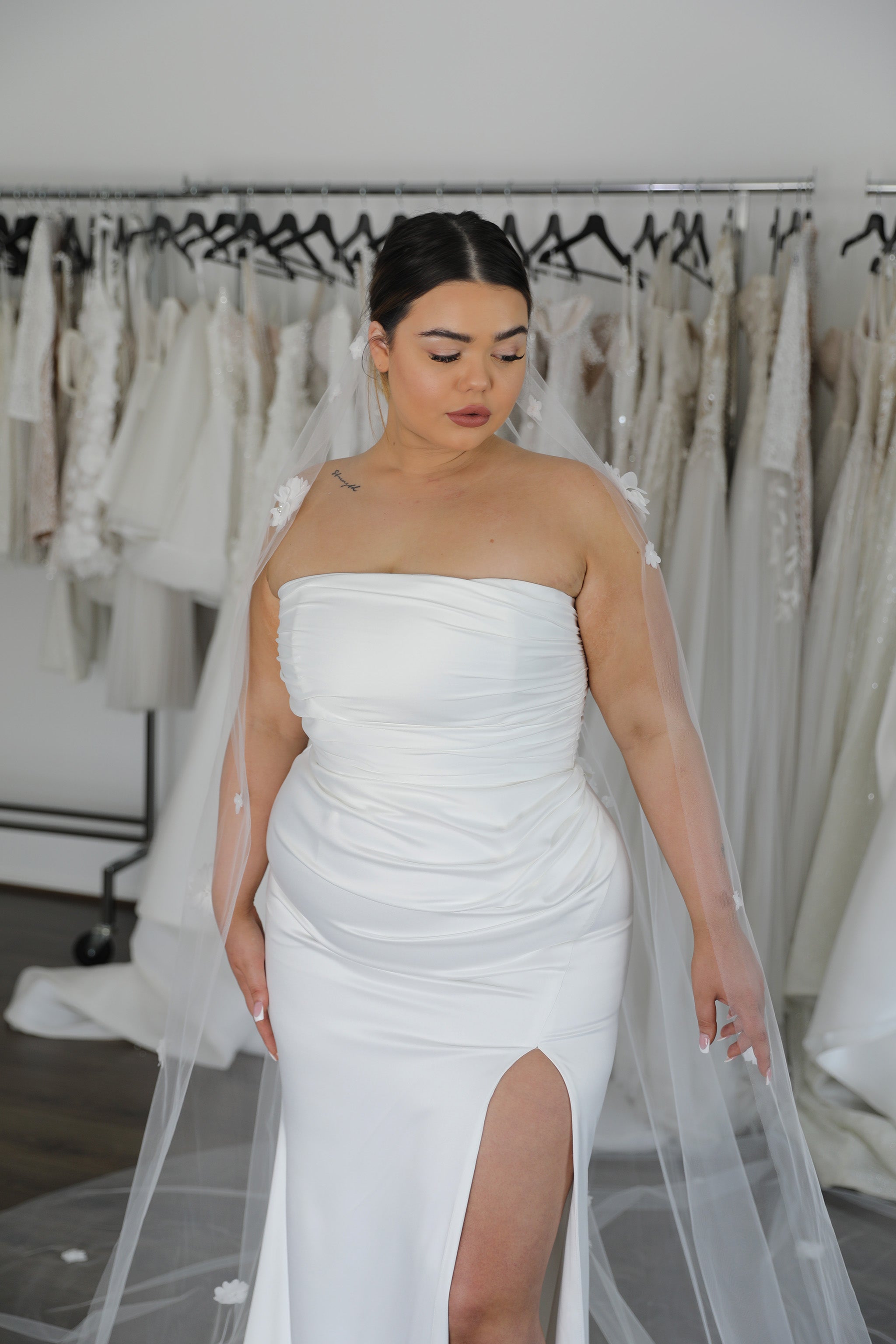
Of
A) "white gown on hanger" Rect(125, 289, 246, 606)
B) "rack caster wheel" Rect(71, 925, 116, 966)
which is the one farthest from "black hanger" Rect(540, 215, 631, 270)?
"rack caster wheel" Rect(71, 925, 116, 966)

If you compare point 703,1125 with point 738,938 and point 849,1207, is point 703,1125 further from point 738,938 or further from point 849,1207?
point 849,1207

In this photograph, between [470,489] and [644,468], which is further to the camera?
[644,468]

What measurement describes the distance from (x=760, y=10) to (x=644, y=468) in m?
1.47

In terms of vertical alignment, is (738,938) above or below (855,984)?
above

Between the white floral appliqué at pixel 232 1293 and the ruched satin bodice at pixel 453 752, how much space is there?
0.83 meters

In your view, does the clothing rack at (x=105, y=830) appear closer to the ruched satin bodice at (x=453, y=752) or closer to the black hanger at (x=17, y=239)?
the black hanger at (x=17, y=239)

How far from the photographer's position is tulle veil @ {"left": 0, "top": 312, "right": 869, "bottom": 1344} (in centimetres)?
163

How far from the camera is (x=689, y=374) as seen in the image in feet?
10.1

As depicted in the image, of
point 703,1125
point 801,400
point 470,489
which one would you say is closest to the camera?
point 470,489

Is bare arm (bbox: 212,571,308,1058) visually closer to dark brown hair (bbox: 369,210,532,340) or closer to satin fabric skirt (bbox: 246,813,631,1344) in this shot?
satin fabric skirt (bbox: 246,813,631,1344)

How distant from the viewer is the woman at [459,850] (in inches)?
58.0

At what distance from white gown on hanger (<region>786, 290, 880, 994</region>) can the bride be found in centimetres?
120

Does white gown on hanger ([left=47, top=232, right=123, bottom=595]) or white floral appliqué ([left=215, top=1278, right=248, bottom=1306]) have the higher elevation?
white gown on hanger ([left=47, top=232, right=123, bottom=595])

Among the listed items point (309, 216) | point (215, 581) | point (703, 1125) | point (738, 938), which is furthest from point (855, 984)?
point (309, 216)
